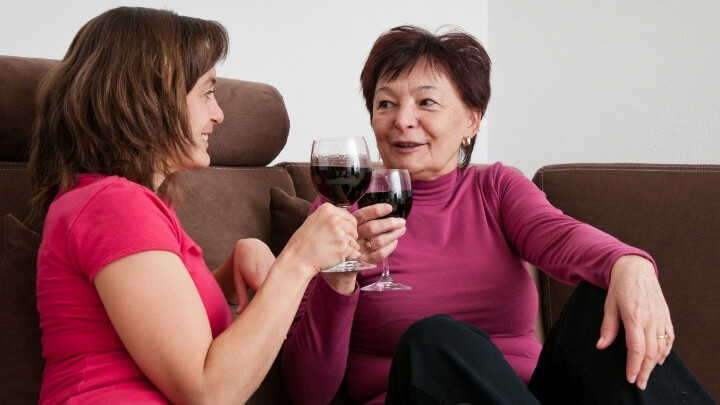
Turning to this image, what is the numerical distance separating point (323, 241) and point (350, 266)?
15 centimetres

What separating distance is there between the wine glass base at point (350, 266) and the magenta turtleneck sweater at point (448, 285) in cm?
14

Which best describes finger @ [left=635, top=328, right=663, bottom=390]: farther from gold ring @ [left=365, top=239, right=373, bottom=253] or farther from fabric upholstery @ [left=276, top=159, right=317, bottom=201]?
fabric upholstery @ [left=276, top=159, right=317, bottom=201]

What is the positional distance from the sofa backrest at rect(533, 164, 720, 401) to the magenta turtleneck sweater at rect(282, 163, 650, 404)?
374 mm

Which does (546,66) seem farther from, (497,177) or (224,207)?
(224,207)

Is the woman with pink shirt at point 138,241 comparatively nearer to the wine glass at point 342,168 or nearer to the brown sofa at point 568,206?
the wine glass at point 342,168

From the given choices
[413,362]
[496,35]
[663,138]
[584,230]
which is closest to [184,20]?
[413,362]

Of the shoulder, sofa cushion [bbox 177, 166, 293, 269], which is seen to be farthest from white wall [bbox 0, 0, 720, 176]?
the shoulder

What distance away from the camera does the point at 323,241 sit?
126cm

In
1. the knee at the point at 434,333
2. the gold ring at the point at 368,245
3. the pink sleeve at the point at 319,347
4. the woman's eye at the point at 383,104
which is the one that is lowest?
the pink sleeve at the point at 319,347

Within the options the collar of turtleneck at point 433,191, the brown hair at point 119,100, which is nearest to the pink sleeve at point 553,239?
the collar of turtleneck at point 433,191

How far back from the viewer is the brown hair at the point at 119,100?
1.28 metres

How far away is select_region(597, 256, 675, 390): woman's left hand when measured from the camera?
134cm

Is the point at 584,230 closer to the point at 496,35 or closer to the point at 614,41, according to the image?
the point at 614,41

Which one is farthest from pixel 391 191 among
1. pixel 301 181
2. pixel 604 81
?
pixel 604 81
